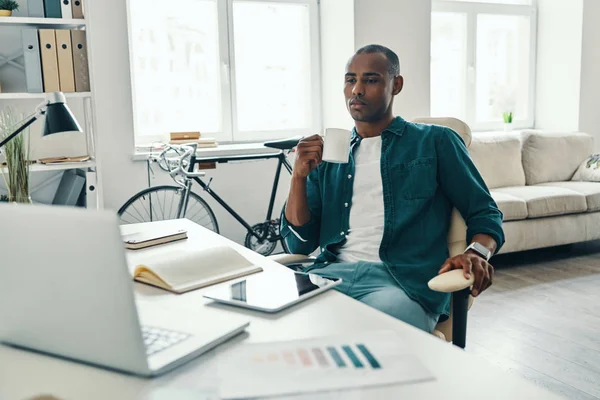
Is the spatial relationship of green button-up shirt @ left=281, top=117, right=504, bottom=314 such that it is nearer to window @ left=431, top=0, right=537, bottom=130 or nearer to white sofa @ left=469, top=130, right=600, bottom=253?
white sofa @ left=469, top=130, right=600, bottom=253

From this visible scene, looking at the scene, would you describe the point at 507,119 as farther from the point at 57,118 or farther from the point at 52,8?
the point at 57,118

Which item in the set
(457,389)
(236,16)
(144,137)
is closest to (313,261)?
(457,389)

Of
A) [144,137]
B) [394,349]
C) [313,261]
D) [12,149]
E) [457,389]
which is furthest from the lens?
[144,137]

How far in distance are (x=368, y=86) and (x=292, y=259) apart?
60 centimetres

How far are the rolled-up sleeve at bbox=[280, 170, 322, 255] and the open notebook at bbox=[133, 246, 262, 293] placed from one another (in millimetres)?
497

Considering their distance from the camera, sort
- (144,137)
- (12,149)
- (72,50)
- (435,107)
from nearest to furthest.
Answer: (12,149) → (72,50) → (144,137) → (435,107)

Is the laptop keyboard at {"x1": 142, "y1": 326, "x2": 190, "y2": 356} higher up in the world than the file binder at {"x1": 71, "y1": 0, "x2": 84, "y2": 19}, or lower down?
lower down

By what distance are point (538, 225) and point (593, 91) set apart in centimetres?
193

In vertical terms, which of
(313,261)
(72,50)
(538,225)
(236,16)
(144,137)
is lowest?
(538,225)

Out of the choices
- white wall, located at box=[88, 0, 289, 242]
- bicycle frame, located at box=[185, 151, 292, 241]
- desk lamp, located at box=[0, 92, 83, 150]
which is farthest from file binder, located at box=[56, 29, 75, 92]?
desk lamp, located at box=[0, 92, 83, 150]

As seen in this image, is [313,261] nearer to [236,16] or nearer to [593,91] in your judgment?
[236,16]

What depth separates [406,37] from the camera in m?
4.43

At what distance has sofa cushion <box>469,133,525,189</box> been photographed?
452 cm

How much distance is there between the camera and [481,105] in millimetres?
5434
